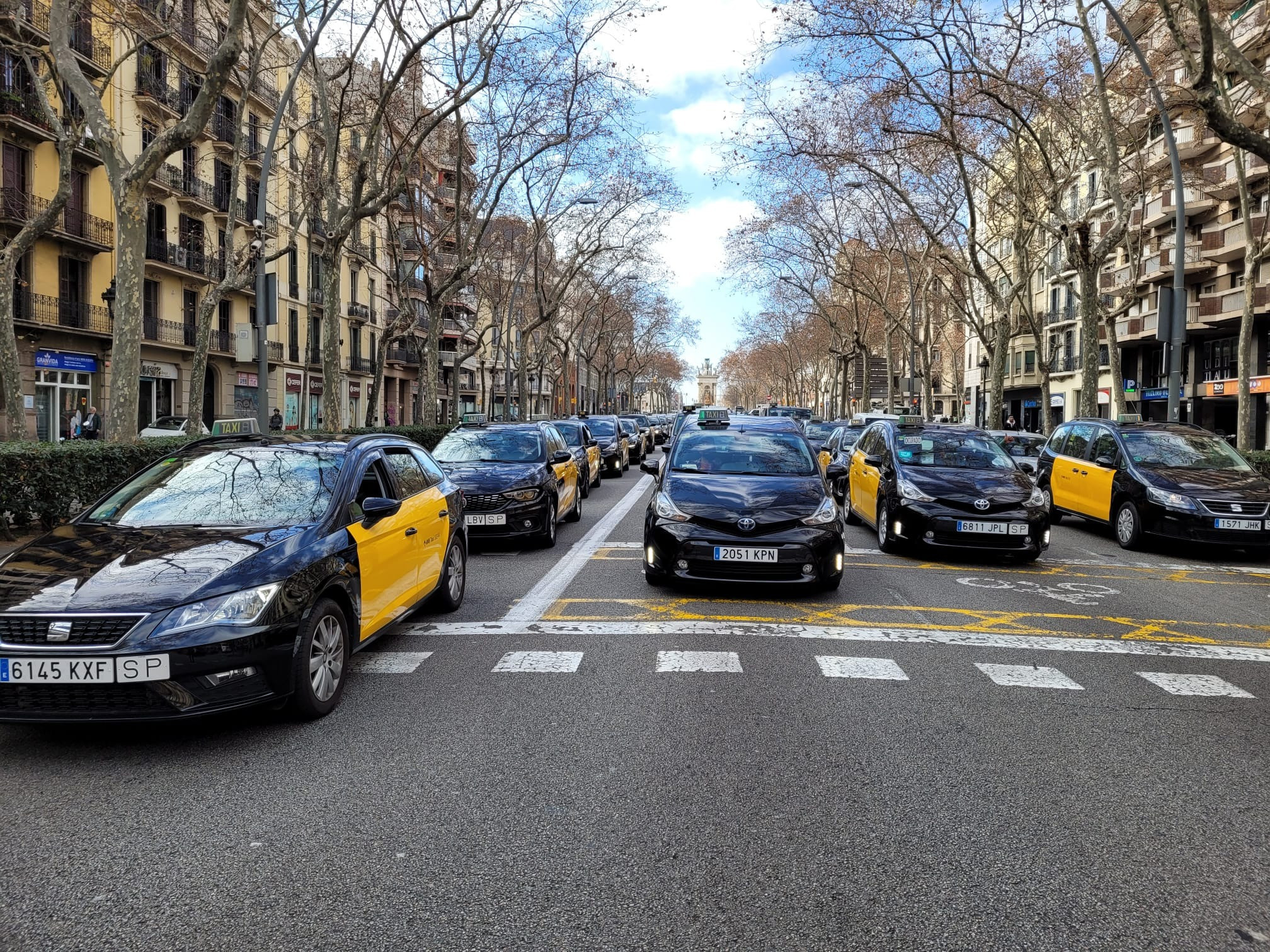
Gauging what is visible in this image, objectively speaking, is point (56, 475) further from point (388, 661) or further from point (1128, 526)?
point (1128, 526)

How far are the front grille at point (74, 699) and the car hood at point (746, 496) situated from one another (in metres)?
4.78

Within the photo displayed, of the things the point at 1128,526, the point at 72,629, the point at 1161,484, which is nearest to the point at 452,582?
the point at 72,629

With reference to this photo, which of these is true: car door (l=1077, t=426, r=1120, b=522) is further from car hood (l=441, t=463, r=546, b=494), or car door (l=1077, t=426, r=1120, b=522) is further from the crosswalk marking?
the crosswalk marking

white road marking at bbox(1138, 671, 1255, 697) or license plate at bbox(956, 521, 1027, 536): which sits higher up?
license plate at bbox(956, 521, 1027, 536)

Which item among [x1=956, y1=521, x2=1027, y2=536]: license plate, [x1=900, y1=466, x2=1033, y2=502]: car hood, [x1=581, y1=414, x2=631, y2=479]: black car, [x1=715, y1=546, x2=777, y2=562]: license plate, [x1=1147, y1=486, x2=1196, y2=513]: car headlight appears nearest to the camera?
[x1=715, y1=546, x2=777, y2=562]: license plate

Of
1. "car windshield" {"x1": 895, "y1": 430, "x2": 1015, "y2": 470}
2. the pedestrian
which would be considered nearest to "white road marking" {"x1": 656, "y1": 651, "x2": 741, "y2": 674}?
"car windshield" {"x1": 895, "y1": 430, "x2": 1015, "y2": 470}

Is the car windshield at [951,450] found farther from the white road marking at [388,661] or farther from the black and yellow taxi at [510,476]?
the white road marking at [388,661]

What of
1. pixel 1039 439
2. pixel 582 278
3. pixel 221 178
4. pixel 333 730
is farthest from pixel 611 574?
pixel 582 278

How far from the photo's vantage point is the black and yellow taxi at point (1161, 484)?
10695mm

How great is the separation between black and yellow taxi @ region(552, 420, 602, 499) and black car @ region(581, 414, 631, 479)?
255cm

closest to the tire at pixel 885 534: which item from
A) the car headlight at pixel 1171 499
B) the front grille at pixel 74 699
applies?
the car headlight at pixel 1171 499

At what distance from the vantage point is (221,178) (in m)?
37.2

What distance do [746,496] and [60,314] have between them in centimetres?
2713

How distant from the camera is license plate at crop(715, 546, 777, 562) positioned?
7676 mm
